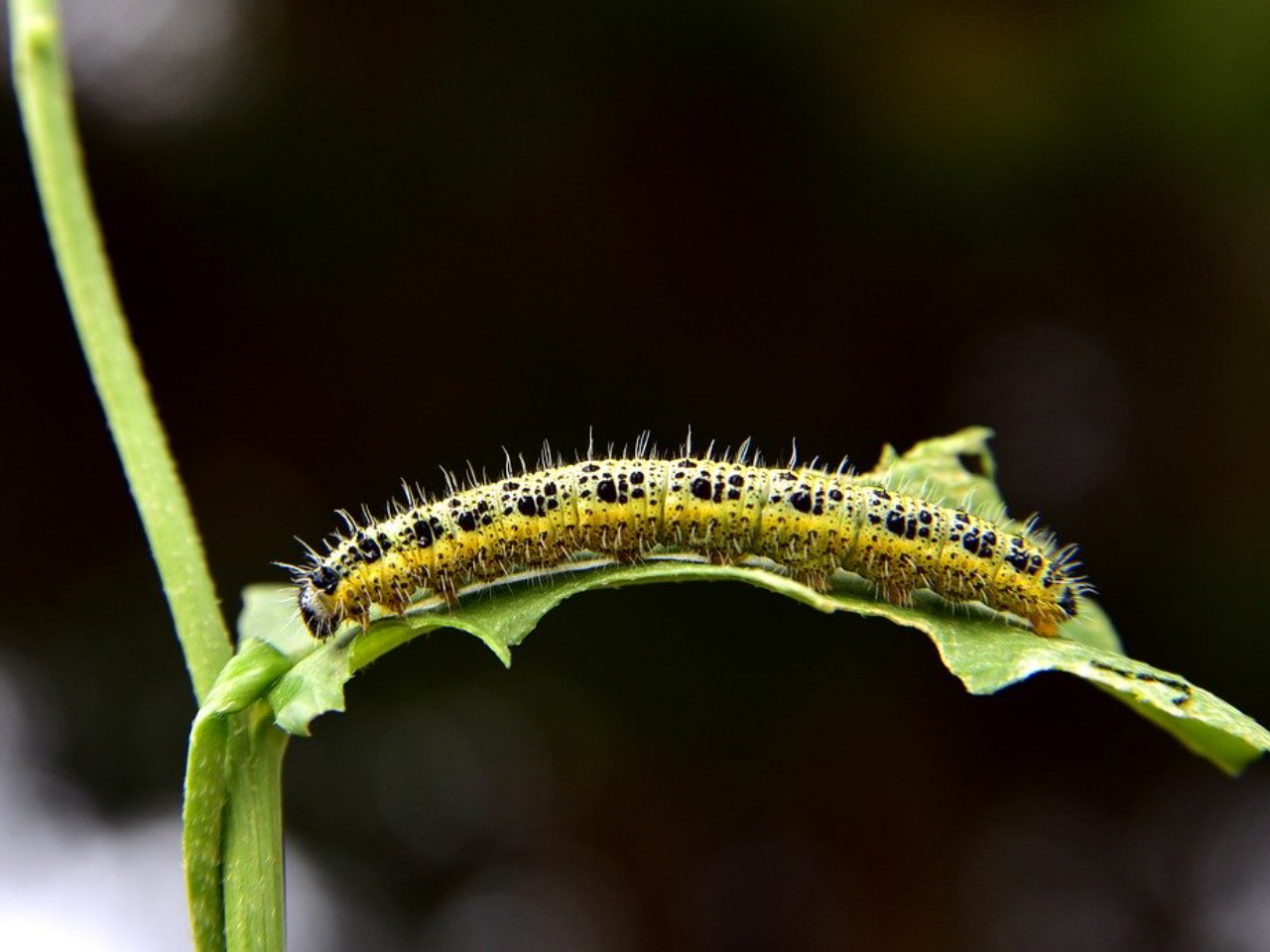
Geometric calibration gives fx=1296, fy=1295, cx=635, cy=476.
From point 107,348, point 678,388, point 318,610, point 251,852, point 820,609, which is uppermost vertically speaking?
point 678,388

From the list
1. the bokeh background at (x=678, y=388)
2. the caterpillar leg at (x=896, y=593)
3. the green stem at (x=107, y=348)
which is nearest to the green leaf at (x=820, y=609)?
the caterpillar leg at (x=896, y=593)

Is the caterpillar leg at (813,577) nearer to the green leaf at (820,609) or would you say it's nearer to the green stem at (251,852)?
the green leaf at (820,609)

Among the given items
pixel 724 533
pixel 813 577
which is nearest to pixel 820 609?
pixel 813 577

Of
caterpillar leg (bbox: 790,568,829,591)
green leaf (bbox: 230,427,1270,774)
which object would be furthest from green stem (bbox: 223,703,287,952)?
caterpillar leg (bbox: 790,568,829,591)

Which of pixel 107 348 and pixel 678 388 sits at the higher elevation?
pixel 678 388

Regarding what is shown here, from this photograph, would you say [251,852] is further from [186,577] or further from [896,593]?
[896,593]

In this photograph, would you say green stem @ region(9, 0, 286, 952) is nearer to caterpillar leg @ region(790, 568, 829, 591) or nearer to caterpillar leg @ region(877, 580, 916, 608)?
caterpillar leg @ region(790, 568, 829, 591)

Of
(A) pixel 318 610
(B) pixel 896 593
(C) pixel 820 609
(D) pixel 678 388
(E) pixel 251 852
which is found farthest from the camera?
(D) pixel 678 388
